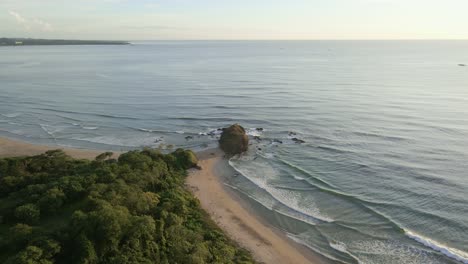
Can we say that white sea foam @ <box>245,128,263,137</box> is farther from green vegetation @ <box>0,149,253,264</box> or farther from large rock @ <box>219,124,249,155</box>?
green vegetation @ <box>0,149,253,264</box>

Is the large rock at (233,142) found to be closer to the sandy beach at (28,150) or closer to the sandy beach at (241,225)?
the sandy beach at (241,225)

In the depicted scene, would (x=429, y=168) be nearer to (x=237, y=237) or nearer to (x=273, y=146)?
(x=273, y=146)

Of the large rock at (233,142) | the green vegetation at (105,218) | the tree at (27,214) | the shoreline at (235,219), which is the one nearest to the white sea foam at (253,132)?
the large rock at (233,142)

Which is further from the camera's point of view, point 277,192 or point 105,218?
point 277,192

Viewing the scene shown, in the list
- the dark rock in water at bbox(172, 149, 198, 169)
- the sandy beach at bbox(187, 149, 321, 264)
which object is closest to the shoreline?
the sandy beach at bbox(187, 149, 321, 264)

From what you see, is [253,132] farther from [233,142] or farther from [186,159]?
[186,159]

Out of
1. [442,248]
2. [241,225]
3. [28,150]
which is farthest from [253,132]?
[442,248]
